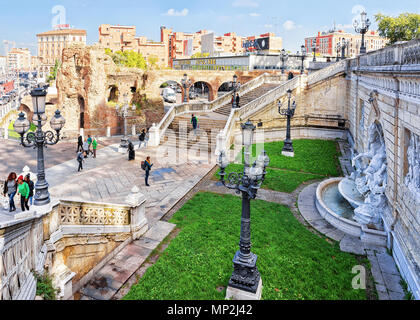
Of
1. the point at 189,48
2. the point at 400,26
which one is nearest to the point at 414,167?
the point at 400,26

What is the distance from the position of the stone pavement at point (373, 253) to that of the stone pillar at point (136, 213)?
6030 millimetres

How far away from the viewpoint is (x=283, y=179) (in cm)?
1577

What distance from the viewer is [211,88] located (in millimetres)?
46875

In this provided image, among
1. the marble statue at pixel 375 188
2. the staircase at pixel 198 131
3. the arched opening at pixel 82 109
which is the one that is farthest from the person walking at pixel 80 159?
the arched opening at pixel 82 109

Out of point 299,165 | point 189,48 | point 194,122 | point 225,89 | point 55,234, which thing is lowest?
point 55,234

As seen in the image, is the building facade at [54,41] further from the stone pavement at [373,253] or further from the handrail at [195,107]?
the stone pavement at [373,253]

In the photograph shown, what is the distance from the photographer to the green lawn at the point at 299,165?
1545 cm

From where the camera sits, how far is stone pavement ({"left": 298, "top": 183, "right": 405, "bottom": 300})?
7.61 meters

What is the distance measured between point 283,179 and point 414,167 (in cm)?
813

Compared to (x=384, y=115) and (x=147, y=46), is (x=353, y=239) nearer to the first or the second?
(x=384, y=115)

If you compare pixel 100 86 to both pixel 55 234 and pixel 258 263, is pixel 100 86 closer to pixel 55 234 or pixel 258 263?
pixel 55 234

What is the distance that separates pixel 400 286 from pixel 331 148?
49.3ft

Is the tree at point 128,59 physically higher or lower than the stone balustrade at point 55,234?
higher
